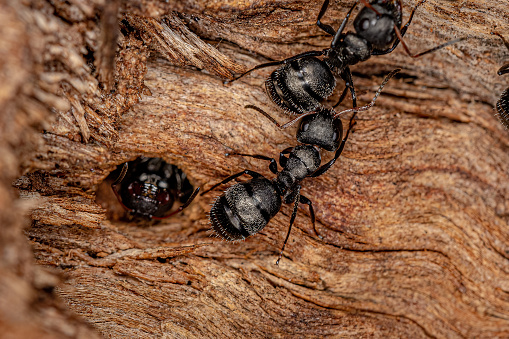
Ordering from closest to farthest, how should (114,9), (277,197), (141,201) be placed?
(114,9) → (277,197) → (141,201)

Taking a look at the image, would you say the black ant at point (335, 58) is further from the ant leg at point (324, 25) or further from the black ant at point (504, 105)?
the black ant at point (504, 105)

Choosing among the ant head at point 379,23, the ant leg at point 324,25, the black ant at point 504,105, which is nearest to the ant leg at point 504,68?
the black ant at point 504,105

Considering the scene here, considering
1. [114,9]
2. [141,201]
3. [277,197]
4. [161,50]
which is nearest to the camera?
[114,9]

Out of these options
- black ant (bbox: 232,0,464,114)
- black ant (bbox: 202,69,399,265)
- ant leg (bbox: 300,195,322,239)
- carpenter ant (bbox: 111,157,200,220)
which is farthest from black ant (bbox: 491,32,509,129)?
carpenter ant (bbox: 111,157,200,220)

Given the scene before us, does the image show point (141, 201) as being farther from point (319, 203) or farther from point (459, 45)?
point (459, 45)

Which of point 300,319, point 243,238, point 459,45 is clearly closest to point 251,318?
point 300,319

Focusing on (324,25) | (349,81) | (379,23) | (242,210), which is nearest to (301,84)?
(349,81)

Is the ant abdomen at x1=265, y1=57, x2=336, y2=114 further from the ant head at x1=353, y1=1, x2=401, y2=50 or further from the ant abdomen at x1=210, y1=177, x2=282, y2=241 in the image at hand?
the ant abdomen at x1=210, y1=177, x2=282, y2=241

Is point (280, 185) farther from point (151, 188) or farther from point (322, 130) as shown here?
point (151, 188)
